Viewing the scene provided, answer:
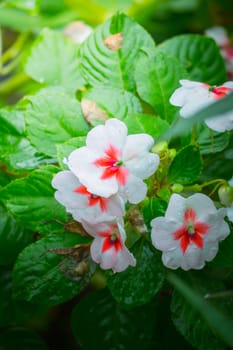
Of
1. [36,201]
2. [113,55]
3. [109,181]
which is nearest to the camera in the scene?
[109,181]

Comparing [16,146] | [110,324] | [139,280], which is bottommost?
[110,324]

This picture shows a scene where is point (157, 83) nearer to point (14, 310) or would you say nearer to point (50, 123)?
point (50, 123)

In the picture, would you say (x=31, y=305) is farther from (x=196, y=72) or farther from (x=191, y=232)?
(x=196, y=72)

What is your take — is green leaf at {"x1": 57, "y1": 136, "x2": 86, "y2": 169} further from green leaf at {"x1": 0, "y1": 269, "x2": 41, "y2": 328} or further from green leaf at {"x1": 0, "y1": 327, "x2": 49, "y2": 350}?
green leaf at {"x1": 0, "y1": 327, "x2": 49, "y2": 350}

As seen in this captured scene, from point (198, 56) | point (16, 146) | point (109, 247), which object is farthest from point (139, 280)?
point (198, 56)

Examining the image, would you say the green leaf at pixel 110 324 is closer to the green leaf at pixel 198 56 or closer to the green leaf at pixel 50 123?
the green leaf at pixel 50 123

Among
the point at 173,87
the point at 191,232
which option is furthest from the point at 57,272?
the point at 173,87
